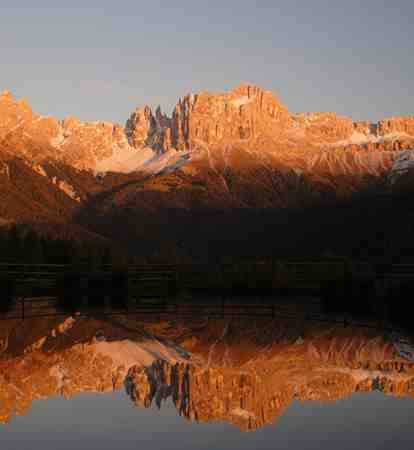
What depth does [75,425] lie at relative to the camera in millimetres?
11312

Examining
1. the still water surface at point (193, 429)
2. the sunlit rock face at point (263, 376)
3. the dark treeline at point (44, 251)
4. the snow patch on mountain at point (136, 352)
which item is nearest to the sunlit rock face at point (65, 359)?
the snow patch on mountain at point (136, 352)

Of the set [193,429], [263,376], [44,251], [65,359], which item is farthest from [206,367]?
[44,251]

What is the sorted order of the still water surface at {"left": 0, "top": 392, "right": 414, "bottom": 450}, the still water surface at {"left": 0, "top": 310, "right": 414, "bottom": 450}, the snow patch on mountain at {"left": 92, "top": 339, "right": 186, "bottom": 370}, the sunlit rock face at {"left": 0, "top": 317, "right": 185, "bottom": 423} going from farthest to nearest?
the snow patch on mountain at {"left": 92, "top": 339, "right": 186, "bottom": 370}, the sunlit rock face at {"left": 0, "top": 317, "right": 185, "bottom": 423}, the still water surface at {"left": 0, "top": 310, "right": 414, "bottom": 450}, the still water surface at {"left": 0, "top": 392, "right": 414, "bottom": 450}

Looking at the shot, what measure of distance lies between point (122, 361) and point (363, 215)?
492 ft

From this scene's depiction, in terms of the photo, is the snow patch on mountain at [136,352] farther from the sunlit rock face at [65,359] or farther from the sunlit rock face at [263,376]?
the sunlit rock face at [263,376]

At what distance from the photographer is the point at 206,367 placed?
15.9 m

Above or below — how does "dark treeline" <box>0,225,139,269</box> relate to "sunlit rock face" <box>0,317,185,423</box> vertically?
above

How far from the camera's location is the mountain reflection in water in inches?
504

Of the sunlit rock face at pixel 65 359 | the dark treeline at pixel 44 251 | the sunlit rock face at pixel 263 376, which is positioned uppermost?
Result: the dark treeline at pixel 44 251

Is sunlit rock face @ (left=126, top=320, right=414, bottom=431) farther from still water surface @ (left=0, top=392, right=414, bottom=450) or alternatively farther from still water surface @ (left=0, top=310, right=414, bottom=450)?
still water surface @ (left=0, top=392, right=414, bottom=450)

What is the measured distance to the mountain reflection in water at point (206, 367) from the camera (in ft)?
42.0

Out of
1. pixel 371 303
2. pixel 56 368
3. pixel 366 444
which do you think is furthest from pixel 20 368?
pixel 371 303

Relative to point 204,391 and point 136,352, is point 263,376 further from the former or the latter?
point 136,352

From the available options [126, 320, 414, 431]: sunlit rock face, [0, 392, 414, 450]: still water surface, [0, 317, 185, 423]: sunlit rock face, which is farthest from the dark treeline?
[0, 392, 414, 450]: still water surface
